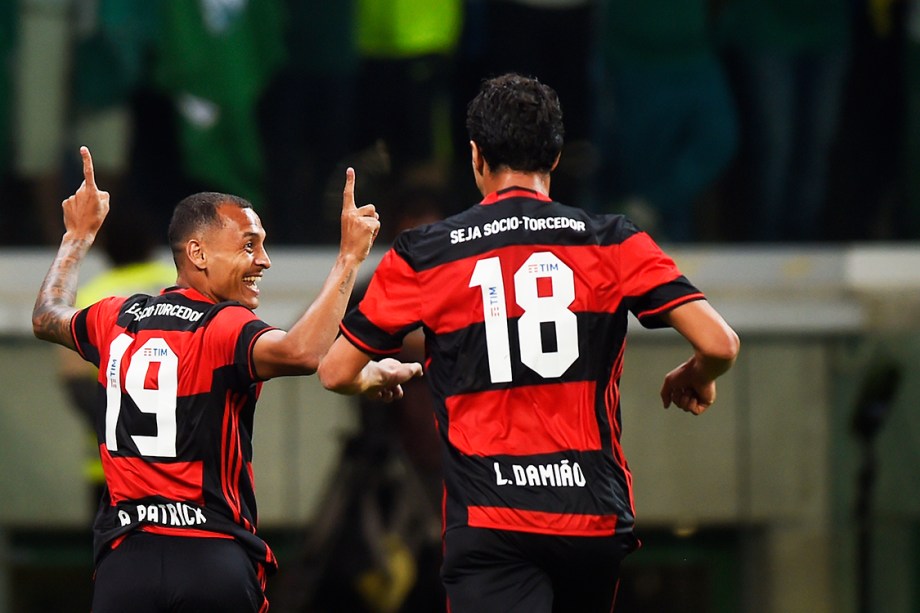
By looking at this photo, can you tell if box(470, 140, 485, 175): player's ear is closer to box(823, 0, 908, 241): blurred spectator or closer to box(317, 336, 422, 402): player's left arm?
box(317, 336, 422, 402): player's left arm

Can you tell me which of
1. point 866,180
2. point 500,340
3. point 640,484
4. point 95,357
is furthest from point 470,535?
point 866,180

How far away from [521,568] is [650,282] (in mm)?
889

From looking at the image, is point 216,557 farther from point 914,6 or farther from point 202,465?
point 914,6

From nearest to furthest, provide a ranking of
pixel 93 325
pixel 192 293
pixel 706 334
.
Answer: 1. pixel 706 334
2. pixel 192 293
3. pixel 93 325

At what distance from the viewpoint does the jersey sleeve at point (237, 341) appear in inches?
193

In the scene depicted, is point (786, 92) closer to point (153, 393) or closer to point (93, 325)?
point (93, 325)

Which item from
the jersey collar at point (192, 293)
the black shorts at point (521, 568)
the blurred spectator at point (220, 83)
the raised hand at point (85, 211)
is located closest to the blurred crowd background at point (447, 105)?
the blurred spectator at point (220, 83)

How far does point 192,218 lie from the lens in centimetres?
521

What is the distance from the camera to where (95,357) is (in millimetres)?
5336

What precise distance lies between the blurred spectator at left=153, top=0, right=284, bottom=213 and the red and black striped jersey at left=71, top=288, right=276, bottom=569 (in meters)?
5.40

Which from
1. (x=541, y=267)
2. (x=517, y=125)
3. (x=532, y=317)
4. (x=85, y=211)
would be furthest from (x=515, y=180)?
(x=85, y=211)

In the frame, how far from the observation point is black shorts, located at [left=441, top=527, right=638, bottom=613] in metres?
4.65

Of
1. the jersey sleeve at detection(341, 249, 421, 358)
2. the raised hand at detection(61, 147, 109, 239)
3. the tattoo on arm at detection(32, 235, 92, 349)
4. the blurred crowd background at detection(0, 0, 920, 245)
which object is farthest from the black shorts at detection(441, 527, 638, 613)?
the blurred crowd background at detection(0, 0, 920, 245)

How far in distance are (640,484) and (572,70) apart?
2.66 metres
